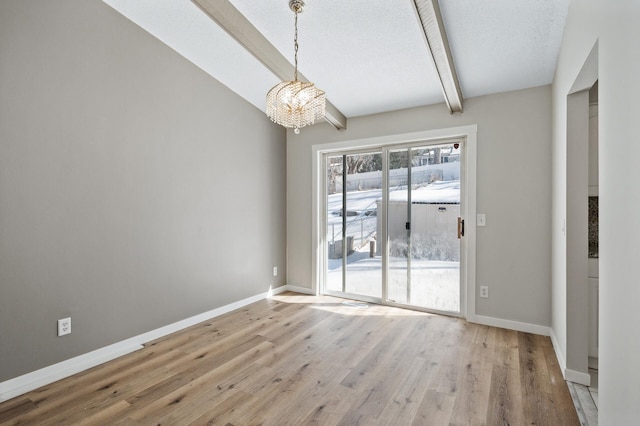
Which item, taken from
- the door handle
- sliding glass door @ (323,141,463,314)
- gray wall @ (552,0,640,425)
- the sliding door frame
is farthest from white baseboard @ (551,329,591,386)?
the door handle

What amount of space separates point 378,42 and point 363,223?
2.17 meters

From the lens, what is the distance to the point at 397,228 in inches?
153

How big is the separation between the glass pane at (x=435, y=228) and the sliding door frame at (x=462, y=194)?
9cm

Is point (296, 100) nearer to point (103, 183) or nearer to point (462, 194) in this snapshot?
point (103, 183)

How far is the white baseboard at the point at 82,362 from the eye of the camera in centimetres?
210

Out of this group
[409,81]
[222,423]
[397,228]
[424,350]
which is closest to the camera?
[222,423]

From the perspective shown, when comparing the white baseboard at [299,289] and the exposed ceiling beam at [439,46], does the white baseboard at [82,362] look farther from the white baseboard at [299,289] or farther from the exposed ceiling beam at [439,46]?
the exposed ceiling beam at [439,46]

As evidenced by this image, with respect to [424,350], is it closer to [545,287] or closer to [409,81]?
[545,287]

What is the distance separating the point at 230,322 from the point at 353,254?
1.78 metres

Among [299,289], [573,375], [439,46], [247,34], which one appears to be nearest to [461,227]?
[573,375]

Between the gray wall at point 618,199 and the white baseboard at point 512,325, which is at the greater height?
the gray wall at point 618,199

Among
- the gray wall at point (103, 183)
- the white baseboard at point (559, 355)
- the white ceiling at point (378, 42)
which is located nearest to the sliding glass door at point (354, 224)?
the white ceiling at point (378, 42)

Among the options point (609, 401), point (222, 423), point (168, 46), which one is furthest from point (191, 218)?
point (609, 401)

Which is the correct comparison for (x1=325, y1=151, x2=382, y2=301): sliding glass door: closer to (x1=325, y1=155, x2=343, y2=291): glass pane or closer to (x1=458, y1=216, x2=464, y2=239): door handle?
(x1=325, y1=155, x2=343, y2=291): glass pane
